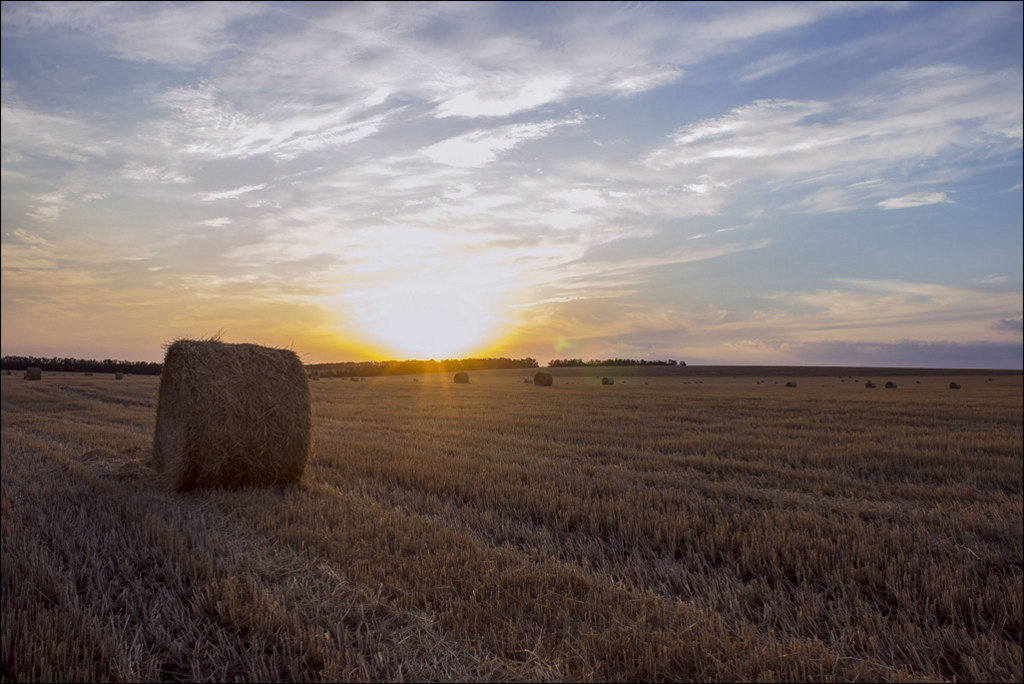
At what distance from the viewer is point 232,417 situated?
8.58m

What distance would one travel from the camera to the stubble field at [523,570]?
3.45 metres

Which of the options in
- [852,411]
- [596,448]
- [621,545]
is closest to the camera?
[621,545]

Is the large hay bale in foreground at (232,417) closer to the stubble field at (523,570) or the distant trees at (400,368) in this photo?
the stubble field at (523,570)

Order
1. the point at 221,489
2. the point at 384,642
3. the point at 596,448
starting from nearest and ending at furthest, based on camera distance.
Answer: the point at 384,642 < the point at 221,489 < the point at 596,448

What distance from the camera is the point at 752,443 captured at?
448 inches

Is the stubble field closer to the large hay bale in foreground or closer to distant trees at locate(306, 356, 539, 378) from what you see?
the large hay bale in foreground

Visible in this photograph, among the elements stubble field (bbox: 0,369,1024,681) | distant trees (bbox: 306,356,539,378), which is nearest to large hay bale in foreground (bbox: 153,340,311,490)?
stubble field (bbox: 0,369,1024,681)

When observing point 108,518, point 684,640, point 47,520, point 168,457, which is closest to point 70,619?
point 108,518

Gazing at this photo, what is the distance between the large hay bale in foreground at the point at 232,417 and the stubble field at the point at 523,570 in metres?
0.51

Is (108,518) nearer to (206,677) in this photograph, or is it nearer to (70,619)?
(70,619)

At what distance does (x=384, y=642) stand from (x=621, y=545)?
253cm

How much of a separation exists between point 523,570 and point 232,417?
227 inches

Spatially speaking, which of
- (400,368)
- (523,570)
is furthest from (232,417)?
(400,368)

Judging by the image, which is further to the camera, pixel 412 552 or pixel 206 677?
pixel 412 552
